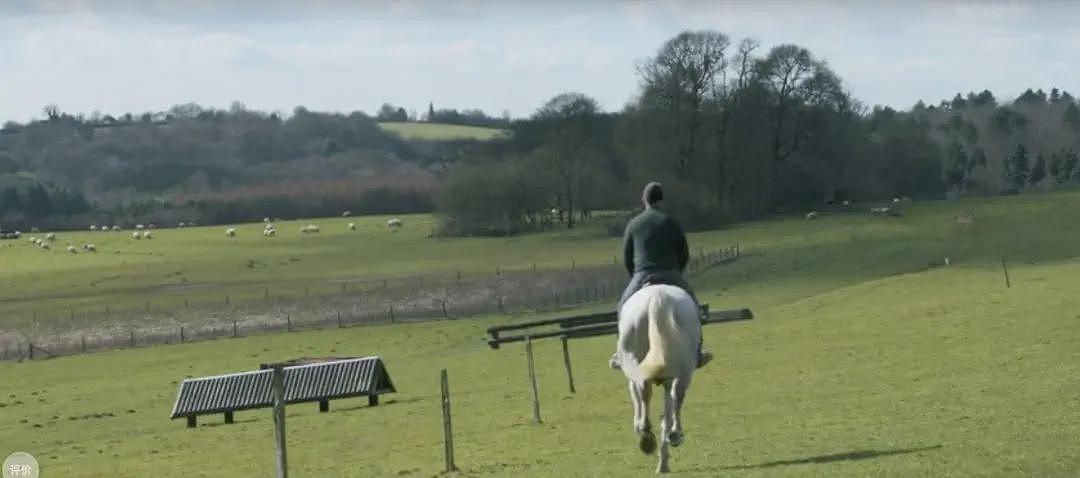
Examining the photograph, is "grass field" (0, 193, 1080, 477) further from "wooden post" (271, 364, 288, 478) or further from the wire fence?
the wire fence

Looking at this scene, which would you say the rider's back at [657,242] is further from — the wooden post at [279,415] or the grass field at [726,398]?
the wooden post at [279,415]

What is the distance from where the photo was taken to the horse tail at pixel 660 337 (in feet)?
54.6

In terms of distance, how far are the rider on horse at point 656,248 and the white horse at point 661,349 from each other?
0.85ft

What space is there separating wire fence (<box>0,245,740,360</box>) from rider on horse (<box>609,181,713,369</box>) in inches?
2035

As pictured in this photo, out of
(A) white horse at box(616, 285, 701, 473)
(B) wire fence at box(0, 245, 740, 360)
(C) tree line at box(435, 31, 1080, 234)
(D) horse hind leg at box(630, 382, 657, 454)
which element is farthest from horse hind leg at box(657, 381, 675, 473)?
(C) tree line at box(435, 31, 1080, 234)

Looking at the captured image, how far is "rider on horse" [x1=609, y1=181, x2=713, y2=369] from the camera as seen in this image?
57.1 feet

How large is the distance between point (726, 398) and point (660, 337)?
10100mm

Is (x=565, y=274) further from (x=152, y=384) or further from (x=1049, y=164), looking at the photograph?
(x=1049, y=164)

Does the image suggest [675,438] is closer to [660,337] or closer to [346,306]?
[660,337]

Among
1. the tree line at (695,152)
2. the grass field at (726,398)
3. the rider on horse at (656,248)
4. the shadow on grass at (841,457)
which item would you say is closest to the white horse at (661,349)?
the rider on horse at (656,248)

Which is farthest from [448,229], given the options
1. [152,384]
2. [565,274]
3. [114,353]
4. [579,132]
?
[152,384]

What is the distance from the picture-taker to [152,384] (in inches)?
1980

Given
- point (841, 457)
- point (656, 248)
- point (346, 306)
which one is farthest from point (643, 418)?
point (346, 306)

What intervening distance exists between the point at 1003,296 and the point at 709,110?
78450 millimetres
